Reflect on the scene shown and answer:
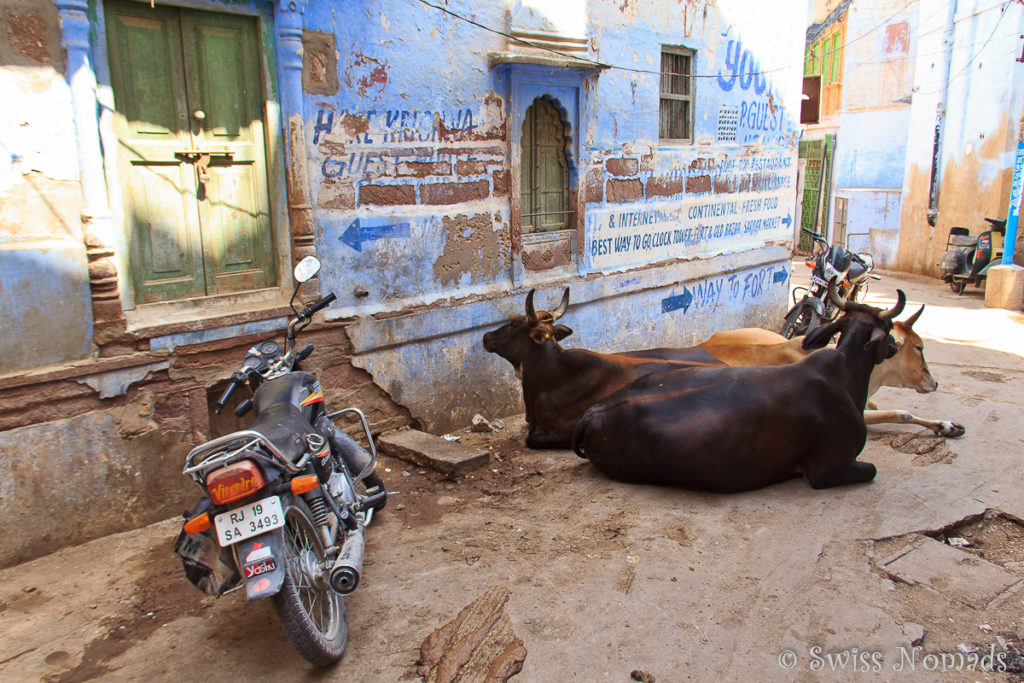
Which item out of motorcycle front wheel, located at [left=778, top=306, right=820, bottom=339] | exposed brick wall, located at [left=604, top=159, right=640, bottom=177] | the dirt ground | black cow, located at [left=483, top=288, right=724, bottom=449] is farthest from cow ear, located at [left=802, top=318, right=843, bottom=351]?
motorcycle front wheel, located at [left=778, top=306, right=820, bottom=339]

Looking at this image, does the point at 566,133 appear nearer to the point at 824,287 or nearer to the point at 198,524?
the point at 824,287

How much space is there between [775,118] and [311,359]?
6.95 metres

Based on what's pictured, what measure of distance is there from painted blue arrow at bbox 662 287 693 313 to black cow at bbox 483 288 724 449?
227 cm

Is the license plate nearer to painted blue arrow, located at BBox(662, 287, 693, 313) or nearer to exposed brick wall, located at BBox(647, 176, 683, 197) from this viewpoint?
exposed brick wall, located at BBox(647, 176, 683, 197)

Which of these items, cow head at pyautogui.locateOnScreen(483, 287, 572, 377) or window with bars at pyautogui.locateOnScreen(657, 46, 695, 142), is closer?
cow head at pyautogui.locateOnScreen(483, 287, 572, 377)

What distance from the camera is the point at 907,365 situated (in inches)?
242

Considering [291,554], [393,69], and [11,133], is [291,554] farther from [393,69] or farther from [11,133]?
[393,69]

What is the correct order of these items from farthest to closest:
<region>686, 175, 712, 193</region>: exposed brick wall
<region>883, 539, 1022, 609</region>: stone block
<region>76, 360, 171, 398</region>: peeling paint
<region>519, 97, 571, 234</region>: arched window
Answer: <region>686, 175, 712, 193</region>: exposed brick wall < <region>519, 97, 571, 234</region>: arched window < <region>76, 360, 171, 398</region>: peeling paint < <region>883, 539, 1022, 609</region>: stone block

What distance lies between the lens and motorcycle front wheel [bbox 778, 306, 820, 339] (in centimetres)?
850

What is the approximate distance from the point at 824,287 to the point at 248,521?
7.70 meters

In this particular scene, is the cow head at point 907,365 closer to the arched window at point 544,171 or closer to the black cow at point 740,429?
the black cow at point 740,429

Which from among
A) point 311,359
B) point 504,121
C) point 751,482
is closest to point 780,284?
point 504,121

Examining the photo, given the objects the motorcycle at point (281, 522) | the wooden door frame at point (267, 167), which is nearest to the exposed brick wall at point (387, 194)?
the wooden door frame at point (267, 167)

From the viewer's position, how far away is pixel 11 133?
388 cm
